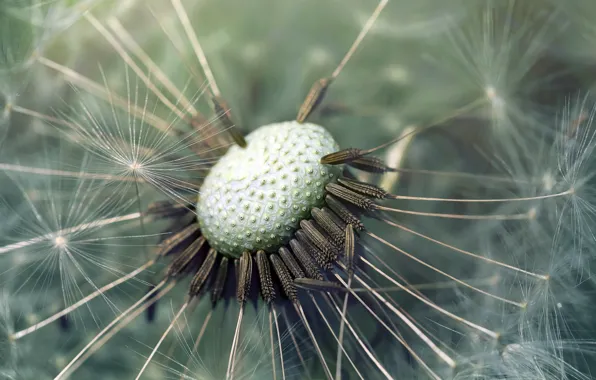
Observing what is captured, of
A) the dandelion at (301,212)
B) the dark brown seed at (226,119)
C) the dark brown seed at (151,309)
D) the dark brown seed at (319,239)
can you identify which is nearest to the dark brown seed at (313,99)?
the dandelion at (301,212)

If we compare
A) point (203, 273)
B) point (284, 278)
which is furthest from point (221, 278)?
point (284, 278)

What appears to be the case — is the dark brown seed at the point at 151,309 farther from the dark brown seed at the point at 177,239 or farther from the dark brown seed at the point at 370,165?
the dark brown seed at the point at 370,165

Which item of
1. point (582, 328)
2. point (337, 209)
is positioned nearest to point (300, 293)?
point (337, 209)

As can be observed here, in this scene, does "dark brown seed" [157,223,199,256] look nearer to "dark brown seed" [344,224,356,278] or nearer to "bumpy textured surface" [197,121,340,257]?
"bumpy textured surface" [197,121,340,257]

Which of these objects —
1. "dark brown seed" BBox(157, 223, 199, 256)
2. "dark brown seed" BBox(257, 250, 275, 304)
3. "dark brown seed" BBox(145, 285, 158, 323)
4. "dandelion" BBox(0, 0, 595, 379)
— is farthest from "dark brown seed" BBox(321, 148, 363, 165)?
"dark brown seed" BBox(145, 285, 158, 323)

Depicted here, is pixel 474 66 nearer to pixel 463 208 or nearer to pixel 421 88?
pixel 421 88

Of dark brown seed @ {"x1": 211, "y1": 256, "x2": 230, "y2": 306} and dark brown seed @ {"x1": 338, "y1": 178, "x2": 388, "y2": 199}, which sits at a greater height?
dark brown seed @ {"x1": 338, "y1": 178, "x2": 388, "y2": 199}

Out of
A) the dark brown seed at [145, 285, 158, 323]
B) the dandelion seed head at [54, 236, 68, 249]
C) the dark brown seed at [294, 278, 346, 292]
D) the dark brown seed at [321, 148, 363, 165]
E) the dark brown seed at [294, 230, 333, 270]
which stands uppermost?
the dark brown seed at [321, 148, 363, 165]

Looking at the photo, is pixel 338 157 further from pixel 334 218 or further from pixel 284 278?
pixel 284 278
